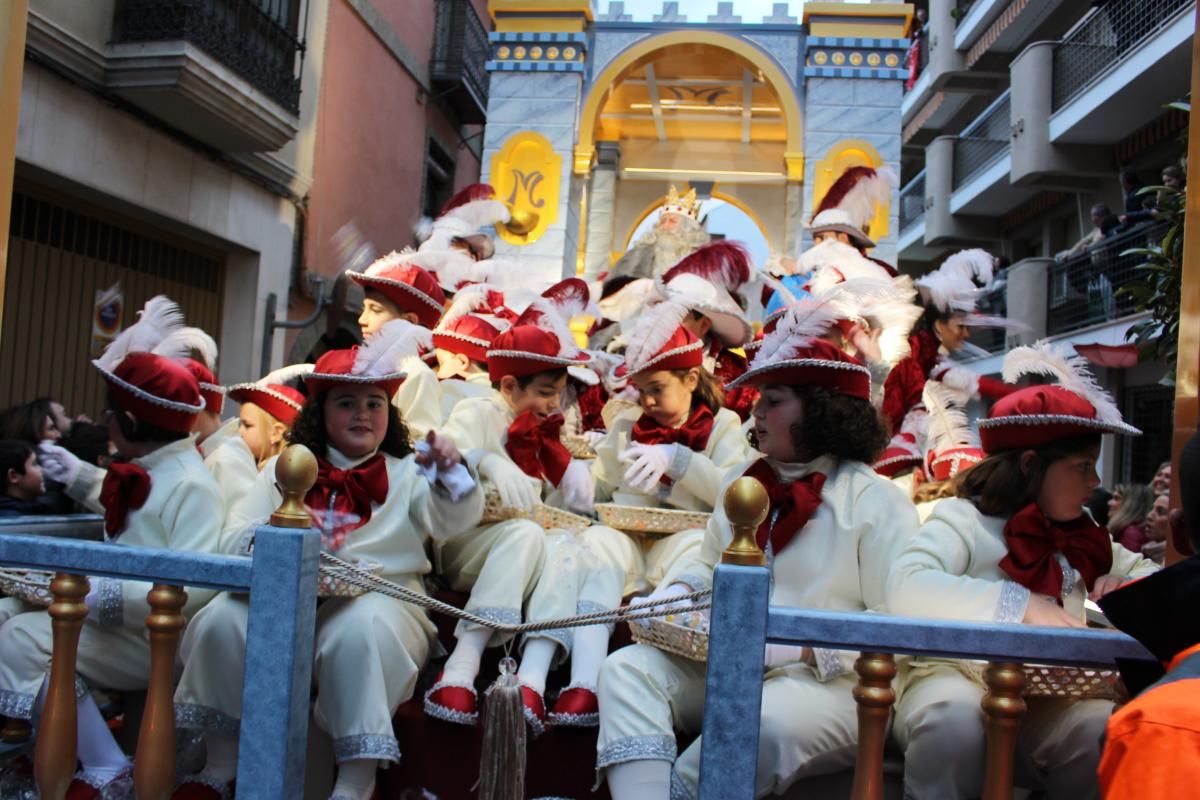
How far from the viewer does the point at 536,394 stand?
162 inches

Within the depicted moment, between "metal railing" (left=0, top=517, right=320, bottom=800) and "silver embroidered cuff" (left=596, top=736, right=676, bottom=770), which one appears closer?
"metal railing" (left=0, top=517, right=320, bottom=800)

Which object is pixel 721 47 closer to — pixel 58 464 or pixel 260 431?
pixel 260 431

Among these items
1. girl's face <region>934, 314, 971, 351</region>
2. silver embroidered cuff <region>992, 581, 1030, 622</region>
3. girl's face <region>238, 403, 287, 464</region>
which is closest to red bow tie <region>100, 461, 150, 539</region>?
girl's face <region>238, 403, 287, 464</region>

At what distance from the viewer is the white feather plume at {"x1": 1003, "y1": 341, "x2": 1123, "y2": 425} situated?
2773 mm

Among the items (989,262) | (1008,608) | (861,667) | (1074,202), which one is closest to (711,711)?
(861,667)

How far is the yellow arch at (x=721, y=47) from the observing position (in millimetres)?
9703

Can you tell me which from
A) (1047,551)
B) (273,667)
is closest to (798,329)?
(1047,551)

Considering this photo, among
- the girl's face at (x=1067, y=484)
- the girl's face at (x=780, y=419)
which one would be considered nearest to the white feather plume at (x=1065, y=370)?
the girl's face at (x=1067, y=484)

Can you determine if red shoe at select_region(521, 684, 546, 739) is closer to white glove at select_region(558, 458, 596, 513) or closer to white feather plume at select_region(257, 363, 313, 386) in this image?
white glove at select_region(558, 458, 596, 513)

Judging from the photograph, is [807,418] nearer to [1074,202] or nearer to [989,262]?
[989,262]

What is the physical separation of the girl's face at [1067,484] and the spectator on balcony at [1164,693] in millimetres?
1210

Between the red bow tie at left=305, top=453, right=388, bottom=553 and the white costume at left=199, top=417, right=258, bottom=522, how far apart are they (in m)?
0.64

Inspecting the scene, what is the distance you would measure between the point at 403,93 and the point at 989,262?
10215mm

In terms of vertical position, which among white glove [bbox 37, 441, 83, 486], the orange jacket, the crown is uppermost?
the crown
